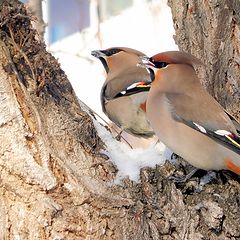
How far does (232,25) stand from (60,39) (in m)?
9.37

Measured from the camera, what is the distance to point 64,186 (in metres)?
3.15

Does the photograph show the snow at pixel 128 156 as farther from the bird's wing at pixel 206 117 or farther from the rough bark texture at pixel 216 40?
the rough bark texture at pixel 216 40

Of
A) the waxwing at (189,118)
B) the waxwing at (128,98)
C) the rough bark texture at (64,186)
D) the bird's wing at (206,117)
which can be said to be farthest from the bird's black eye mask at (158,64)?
the waxwing at (128,98)

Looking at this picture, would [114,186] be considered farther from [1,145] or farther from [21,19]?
[21,19]

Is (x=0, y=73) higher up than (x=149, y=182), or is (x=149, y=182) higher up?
(x=0, y=73)

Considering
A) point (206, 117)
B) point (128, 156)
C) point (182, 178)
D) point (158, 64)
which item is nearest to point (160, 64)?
point (158, 64)

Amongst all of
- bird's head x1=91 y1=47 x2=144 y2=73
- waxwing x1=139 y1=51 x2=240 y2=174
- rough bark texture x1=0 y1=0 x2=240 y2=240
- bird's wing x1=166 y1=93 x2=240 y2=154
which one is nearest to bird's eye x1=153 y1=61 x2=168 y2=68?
waxwing x1=139 y1=51 x2=240 y2=174

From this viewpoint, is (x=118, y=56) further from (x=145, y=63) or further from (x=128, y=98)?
(x=145, y=63)

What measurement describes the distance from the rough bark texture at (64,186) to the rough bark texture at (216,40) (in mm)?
682

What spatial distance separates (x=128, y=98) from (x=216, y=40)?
3.33ft

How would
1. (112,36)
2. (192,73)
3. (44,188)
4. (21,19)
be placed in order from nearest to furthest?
(44,188)
(21,19)
(192,73)
(112,36)

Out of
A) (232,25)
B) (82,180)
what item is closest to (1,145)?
(82,180)

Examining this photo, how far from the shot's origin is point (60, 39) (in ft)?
42.7

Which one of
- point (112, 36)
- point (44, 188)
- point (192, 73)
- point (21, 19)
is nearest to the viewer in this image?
point (44, 188)
